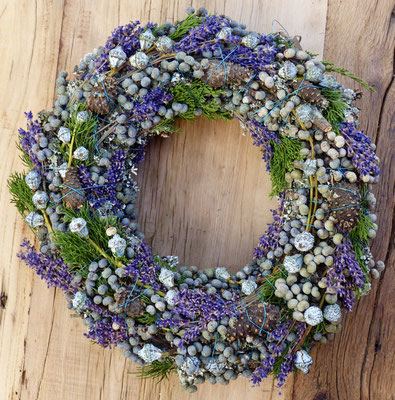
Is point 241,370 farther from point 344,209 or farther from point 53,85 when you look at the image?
point 53,85

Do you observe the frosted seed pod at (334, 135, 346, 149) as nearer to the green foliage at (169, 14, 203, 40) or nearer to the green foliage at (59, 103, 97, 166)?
the green foliage at (169, 14, 203, 40)

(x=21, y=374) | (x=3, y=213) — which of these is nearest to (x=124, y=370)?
(x=21, y=374)

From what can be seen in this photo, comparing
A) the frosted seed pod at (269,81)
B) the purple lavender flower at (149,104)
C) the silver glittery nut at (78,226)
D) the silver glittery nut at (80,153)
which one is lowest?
the silver glittery nut at (78,226)

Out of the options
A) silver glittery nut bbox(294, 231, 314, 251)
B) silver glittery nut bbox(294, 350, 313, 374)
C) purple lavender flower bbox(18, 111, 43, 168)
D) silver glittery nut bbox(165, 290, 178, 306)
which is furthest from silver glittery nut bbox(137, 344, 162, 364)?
purple lavender flower bbox(18, 111, 43, 168)

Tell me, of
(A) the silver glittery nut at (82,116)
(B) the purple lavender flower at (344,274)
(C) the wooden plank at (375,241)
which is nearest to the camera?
(B) the purple lavender flower at (344,274)

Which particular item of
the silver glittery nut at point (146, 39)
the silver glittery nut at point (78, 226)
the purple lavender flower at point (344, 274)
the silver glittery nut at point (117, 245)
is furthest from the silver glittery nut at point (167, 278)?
the silver glittery nut at point (146, 39)

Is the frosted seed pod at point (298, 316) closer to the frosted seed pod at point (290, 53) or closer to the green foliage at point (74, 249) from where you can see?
the green foliage at point (74, 249)

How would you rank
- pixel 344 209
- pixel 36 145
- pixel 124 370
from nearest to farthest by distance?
1. pixel 344 209
2. pixel 36 145
3. pixel 124 370

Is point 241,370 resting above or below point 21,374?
above
